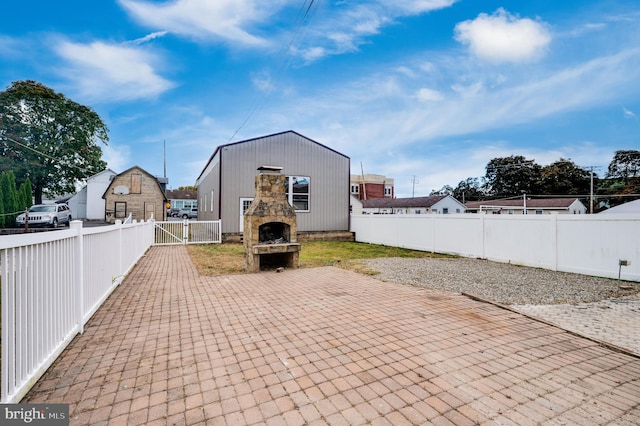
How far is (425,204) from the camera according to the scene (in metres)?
31.8

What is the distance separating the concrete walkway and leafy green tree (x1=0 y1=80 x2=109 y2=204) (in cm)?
3414

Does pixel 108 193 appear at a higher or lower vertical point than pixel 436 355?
higher

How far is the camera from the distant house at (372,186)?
4381 centimetres

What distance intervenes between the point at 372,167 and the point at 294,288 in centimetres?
3664

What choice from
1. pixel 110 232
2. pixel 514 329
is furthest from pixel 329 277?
pixel 110 232

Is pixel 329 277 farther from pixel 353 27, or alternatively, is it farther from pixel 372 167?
pixel 372 167

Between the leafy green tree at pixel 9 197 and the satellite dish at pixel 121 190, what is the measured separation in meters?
6.79

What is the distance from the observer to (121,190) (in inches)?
1016

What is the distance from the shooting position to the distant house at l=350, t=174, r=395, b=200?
144ft

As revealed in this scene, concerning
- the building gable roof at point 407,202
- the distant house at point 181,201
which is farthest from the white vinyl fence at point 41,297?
the distant house at point 181,201

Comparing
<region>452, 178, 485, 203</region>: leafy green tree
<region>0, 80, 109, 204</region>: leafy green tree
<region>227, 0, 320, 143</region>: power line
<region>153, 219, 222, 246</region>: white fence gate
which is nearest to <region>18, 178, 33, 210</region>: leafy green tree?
<region>0, 80, 109, 204</region>: leafy green tree

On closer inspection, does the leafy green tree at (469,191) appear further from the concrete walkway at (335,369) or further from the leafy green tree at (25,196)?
the leafy green tree at (25,196)

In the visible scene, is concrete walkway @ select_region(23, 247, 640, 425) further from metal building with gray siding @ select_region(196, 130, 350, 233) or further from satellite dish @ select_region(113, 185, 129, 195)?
satellite dish @ select_region(113, 185, 129, 195)

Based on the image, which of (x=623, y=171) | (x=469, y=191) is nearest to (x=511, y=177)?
(x=469, y=191)
